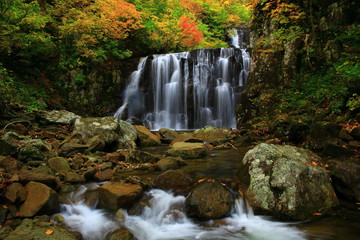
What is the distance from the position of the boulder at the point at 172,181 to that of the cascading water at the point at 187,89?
10.4 meters

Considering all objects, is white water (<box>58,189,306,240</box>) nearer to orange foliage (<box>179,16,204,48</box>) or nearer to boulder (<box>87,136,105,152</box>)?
boulder (<box>87,136,105,152</box>)

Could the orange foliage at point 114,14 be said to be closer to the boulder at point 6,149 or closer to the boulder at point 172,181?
the boulder at point 6,149

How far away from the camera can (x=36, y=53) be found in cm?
1401

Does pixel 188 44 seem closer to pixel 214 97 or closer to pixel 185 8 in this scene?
pixel 185 8

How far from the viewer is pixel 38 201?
3922mm

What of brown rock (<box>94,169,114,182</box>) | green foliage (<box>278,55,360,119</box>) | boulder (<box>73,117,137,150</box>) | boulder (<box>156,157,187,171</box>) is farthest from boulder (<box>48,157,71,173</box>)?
green foliage (<box>278,55,360,119</box>)

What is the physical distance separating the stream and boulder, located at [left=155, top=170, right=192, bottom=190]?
28cm

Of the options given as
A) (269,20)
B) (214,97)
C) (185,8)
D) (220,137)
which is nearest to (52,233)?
(220,137)

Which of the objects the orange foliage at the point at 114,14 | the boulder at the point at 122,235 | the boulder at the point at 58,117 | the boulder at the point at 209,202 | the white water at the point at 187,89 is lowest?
the boulder at the point at 122,235

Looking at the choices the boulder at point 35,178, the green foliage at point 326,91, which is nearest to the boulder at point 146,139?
the green foliage at point 326,91

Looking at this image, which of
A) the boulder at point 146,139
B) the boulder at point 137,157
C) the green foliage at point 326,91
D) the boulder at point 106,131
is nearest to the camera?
the green foliage at point 326,91

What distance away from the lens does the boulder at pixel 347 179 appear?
4.16 metres

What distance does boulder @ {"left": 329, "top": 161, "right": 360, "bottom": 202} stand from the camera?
4.16 meters

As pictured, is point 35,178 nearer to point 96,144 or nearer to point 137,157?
point 137,157
